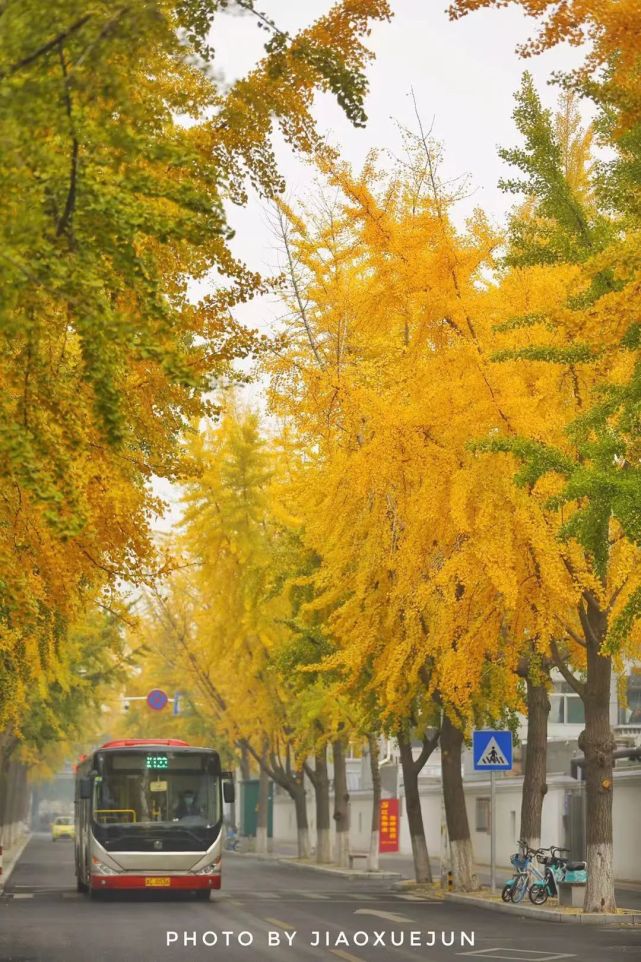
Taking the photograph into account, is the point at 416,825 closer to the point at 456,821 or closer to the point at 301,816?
the point at 456,821

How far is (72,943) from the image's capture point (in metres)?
18.7

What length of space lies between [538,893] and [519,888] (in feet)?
2.36

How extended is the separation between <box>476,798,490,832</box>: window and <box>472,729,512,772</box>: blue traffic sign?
26.9 m

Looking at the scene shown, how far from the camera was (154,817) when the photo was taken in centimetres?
2900

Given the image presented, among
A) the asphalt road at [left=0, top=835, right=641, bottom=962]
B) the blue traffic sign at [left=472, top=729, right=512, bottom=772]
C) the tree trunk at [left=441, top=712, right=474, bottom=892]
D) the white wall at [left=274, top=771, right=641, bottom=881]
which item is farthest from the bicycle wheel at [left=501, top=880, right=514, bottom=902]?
the white wall at [left=274, top=771, right=641, bottom=881]

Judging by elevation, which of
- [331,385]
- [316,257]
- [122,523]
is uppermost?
[316,257]

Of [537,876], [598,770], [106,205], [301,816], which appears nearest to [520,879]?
[537,876]

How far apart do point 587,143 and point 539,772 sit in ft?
40.0

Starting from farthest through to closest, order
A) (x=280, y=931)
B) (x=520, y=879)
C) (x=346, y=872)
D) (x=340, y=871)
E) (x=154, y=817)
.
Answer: (x=340, y=871) → (x=346, y=872) → (x=154, y=817) → (x=520, y=879) → (x=280, y=931)

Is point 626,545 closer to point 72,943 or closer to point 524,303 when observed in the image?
point 524,303

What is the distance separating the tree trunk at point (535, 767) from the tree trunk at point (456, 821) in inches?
86.5

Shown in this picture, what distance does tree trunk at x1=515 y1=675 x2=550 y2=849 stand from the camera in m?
28.0

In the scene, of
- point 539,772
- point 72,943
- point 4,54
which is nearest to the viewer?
point 4,54

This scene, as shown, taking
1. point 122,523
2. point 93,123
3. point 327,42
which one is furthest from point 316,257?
point 93,123
